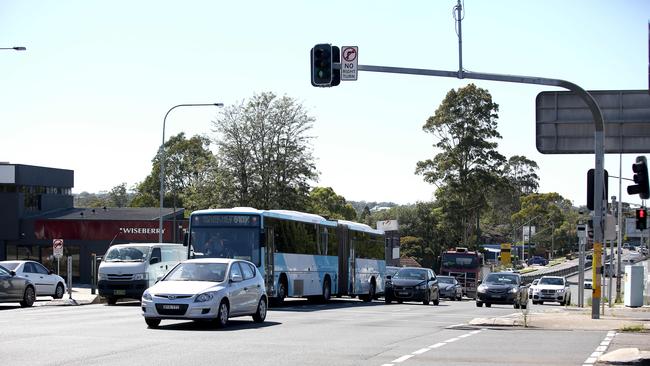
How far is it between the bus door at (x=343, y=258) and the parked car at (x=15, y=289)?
1255 centimetres

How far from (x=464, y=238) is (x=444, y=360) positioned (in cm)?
6847

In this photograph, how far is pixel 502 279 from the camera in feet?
150

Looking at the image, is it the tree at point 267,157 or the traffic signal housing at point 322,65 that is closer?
the traffic signal housing at point 322,65

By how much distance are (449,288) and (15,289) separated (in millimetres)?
27566

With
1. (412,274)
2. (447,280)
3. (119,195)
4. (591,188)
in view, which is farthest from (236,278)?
(119,195)

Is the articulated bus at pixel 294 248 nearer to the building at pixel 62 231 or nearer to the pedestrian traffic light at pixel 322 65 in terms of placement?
the pedestrian traffic light at pixel 322 65

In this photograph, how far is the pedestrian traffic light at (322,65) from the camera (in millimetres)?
24422

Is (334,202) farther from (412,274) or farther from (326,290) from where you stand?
(326,290)

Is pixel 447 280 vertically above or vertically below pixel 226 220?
below

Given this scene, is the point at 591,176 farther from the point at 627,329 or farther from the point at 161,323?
the point at 161,323

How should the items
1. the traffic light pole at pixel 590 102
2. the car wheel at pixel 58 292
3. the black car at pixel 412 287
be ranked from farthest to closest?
the black car at pixel 412 287, the car wheel at pixel 58 292, the traffic light pole at pixel 590 102

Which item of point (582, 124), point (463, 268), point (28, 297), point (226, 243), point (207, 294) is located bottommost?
point (28, 297)

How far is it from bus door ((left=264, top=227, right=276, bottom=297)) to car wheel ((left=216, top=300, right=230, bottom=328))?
33.7 feet

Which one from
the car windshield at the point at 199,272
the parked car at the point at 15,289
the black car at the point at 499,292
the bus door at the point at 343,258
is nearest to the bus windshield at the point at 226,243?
the parked car at the point at 15,289
